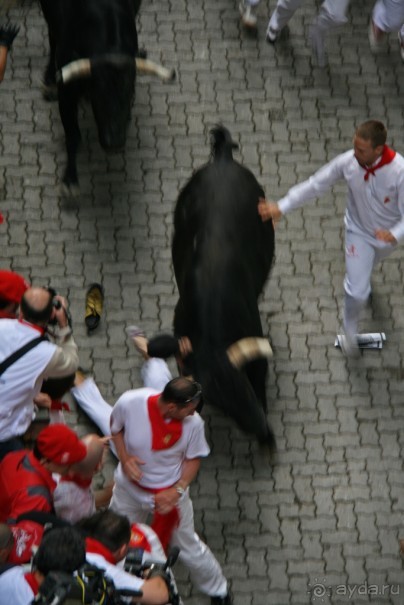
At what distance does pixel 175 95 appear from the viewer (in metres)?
10.2

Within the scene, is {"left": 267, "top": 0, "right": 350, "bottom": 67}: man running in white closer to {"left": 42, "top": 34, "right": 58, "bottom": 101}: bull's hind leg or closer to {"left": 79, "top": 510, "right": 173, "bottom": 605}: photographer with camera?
{"left": 42, "top": 34, "right": 58, "bottom": 101}: bull's hind leg

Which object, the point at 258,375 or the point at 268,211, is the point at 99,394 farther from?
the point at 268,211

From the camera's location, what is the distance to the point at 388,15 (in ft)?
33.3

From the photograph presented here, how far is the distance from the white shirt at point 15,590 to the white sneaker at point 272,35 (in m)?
6.72

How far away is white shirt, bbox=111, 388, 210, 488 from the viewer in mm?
6402

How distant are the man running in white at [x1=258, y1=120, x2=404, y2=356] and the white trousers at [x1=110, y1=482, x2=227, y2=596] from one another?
2.25 metres

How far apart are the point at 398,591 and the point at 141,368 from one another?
8.39 ft

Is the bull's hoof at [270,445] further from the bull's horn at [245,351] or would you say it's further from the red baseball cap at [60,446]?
the red baseball cap at [60,446]

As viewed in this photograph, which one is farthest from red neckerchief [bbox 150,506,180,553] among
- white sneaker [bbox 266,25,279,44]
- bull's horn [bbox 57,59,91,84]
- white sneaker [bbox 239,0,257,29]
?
white sneaker [bbox 239,0,257,29]

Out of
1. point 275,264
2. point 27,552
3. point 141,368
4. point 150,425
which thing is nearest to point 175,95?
point 275,264

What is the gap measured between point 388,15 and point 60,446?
238 inches

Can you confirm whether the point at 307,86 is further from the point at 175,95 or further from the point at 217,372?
the point at 217,372

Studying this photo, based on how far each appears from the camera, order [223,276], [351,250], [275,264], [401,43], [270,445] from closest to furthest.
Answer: [223,276] → [270,445] → [351,250] → [275,264] → [401,43]

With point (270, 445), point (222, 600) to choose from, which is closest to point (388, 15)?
point (270, 445)
